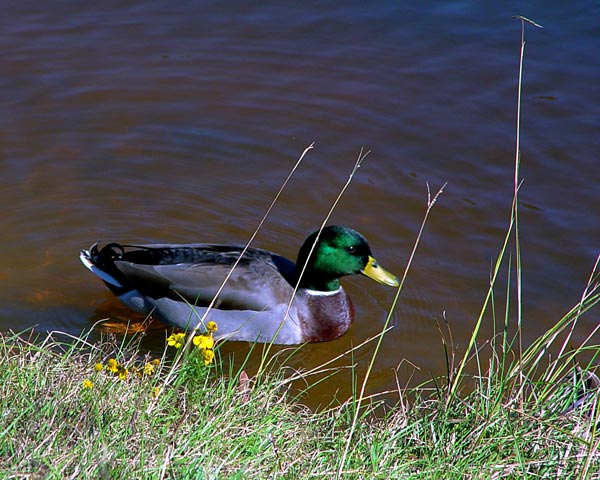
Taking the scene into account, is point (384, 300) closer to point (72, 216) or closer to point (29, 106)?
point (72, 216)

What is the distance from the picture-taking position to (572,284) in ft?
19.0

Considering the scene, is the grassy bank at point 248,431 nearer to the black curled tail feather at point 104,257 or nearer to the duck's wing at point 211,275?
the duck's wing at point 211,275

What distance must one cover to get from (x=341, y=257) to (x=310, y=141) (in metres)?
1.69

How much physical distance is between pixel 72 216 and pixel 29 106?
4.83ft

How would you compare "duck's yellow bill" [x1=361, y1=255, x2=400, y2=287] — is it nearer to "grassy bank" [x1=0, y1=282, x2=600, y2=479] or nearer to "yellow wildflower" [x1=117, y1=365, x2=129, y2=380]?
"grassy bank" [x1=0, y1=282, x2=600, y2=479]

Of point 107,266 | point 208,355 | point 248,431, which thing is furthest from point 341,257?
point 248,431

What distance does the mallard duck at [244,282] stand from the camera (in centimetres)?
543

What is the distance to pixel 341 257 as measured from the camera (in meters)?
5.62

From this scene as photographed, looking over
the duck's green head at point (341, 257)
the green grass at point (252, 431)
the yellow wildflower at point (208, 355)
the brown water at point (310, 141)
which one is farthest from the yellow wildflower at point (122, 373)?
the duck's green head at point (341, 257)

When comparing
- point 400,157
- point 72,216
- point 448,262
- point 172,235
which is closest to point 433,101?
point 400,157

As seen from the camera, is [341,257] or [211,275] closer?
Answer: [211,275]

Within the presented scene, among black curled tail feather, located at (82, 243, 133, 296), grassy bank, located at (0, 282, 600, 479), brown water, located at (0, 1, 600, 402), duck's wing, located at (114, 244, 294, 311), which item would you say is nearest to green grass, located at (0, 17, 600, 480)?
grassy bank, located at (0, 282, 600, 479)

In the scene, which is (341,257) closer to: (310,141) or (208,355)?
(310,141)

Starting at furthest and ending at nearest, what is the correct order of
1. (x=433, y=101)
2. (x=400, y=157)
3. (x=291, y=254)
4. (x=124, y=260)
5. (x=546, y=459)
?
(x=433, y=101) → (x=400, y=157) → (x=291, y=254) → (x=124, y=260) → (x=546, y=459)
